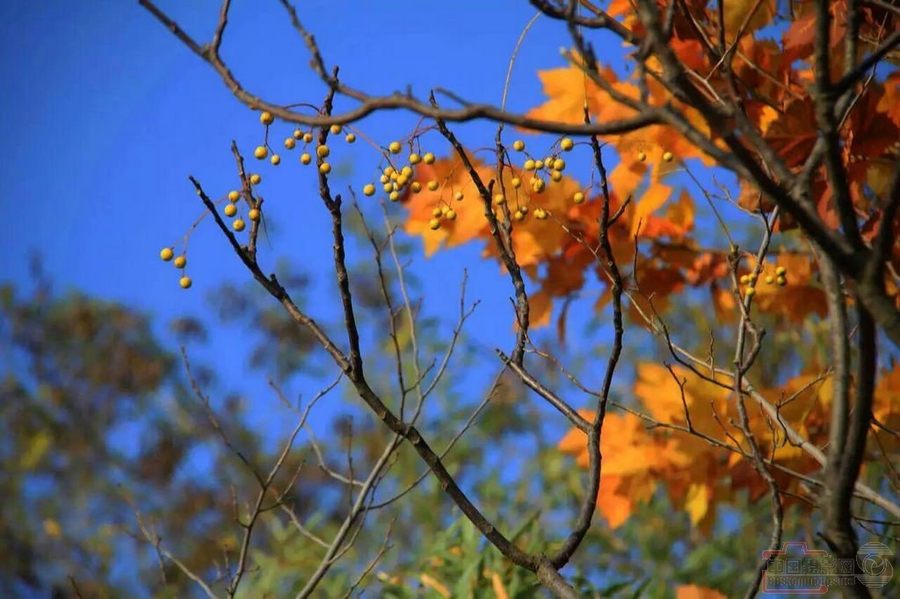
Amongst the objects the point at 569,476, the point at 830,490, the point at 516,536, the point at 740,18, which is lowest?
the point at 830,490

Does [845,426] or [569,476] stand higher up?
[569,476]

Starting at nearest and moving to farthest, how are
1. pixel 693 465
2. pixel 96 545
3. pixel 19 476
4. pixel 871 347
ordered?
pixel 871 347 < pixel 693 465 < pixel 96 545 < pixel 19 476

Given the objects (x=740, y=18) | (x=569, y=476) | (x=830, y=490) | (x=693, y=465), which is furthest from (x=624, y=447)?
(x=569, y=476)

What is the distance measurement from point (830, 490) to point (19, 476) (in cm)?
256

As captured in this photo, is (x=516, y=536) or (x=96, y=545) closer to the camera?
(x=516, y=536)

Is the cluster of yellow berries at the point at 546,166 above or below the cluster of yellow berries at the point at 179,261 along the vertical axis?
above

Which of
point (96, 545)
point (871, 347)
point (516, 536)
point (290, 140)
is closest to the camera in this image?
point (871, 347)

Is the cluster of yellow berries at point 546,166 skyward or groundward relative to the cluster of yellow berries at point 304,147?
skyward

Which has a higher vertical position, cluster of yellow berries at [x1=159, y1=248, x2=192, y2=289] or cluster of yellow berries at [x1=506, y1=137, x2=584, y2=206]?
cluster of yellow berries at [x1=506, y1=137, x2=584, y2=206]

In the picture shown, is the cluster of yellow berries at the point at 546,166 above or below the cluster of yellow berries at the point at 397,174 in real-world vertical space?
above

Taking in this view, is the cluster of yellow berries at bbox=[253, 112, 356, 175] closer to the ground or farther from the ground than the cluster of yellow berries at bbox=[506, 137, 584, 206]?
closer to the ground

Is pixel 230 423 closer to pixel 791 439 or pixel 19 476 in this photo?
pixel 19 476

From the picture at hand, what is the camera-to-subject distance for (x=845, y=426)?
50 cm

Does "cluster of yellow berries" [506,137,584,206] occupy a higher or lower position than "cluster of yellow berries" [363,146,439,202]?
higher
